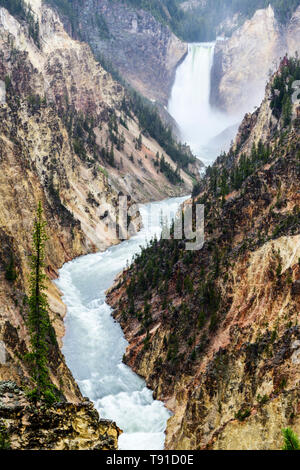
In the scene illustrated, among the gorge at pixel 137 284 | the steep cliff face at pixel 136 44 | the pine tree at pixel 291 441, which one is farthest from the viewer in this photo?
the steep cliff face at pixel 136 44

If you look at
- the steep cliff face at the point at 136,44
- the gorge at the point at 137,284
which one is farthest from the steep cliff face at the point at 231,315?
the steep cliff face at the point at 136,44

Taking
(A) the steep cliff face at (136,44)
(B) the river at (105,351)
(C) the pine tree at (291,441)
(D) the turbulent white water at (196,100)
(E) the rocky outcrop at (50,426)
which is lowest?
(B) the river at (105,351)

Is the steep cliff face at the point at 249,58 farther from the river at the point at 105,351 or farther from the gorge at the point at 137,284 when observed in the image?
the river at the point at 105,351

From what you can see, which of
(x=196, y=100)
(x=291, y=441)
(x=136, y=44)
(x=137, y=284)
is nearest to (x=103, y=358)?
(x=137, y=284)

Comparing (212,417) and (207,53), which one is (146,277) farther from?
(207,53)

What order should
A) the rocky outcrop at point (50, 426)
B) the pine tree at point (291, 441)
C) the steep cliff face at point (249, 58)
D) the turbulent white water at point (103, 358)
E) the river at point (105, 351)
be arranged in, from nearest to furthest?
the pine tree at point (291, 441)
the rocky outcrop at point (50, 426)
the turbulent white water at point (103, 358)
the river at point (105, 351)
the steep cliff face at point (249, 58)

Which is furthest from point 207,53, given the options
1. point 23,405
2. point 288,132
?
point 23,405
